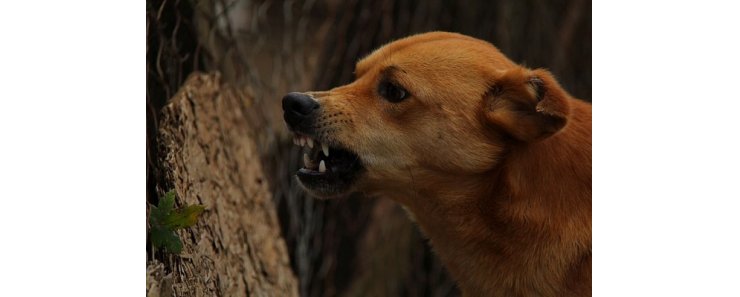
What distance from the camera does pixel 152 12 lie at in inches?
185

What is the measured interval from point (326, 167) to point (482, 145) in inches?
24.0

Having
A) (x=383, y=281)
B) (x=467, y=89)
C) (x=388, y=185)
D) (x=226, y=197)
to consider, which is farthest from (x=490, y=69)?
(x=226, y=197)

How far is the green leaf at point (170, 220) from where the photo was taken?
15.1 feet

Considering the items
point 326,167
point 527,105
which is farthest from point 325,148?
point 527,105

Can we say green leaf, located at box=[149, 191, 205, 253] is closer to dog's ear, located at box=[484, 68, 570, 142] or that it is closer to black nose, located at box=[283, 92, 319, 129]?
Answer: black nose, located at box=[283, 92, 319, 129]

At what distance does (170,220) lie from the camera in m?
4.62

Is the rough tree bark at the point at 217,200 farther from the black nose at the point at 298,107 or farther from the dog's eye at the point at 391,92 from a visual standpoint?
the dog's eye at the point at 391,92

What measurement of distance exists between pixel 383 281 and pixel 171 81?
4.06ft

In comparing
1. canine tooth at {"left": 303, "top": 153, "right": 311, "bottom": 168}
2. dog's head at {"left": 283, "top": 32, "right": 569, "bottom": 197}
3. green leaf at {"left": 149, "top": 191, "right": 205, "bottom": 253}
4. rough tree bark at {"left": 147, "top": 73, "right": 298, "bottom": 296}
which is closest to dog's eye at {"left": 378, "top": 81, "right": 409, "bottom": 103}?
dog's head at {"left": 283, "top": 32, "right": 569, "bottom": 197}

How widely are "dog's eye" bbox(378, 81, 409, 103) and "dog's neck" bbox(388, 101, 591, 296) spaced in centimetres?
31

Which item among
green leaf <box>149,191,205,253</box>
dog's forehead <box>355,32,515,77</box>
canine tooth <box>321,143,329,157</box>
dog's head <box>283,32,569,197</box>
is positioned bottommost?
green leaf <box>149,191,205,253</box>

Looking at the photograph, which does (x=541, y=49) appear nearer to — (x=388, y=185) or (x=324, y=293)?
(x=388, y=185)

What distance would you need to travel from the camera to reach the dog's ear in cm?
398

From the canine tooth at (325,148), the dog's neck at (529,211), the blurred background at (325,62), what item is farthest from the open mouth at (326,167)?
the dog's neck at (529,211)
